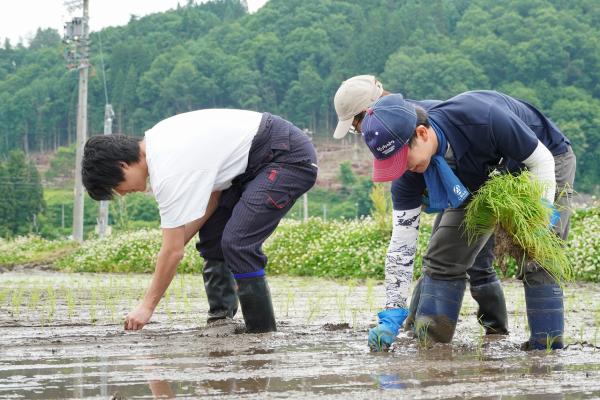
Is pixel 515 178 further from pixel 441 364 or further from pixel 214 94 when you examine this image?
pixel 214 94

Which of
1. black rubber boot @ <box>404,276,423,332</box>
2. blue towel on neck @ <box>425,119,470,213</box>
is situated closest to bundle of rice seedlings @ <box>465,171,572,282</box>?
blue towel on neck @ <box>425,119,470,213</box>

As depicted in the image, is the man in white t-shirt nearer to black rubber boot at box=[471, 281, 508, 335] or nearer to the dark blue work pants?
the dark blue work pants

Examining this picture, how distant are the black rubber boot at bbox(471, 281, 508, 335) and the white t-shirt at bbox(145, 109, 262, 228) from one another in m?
1.70

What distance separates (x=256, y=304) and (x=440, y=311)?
1069 mm

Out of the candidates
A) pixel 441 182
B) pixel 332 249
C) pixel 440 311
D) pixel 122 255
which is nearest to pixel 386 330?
pixel 440 311

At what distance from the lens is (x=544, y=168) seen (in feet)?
14.8

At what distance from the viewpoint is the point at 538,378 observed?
371 centimetres

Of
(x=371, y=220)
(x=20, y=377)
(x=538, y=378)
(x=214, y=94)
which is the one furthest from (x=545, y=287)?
(x=214, y=94)

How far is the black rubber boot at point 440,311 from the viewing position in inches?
195

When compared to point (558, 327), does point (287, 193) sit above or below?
above

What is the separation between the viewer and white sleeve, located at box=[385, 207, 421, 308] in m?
4.79

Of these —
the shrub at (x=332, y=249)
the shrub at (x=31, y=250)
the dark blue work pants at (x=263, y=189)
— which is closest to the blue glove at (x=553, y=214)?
the dark blue work pants at (x=263, y=189)

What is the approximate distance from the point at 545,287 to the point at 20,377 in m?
2.60

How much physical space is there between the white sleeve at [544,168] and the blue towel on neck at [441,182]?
37 cm
